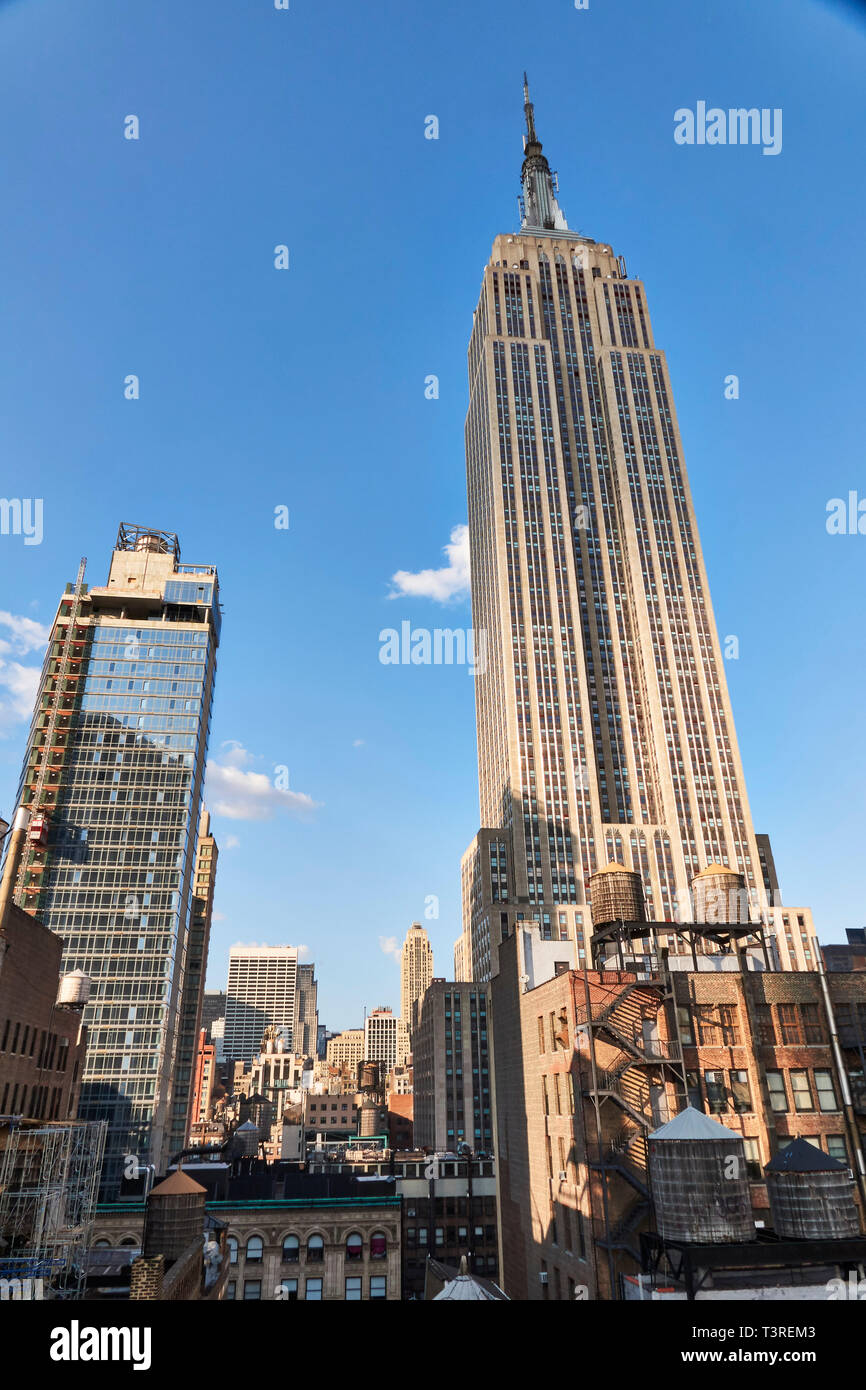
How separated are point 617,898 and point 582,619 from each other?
11080cm

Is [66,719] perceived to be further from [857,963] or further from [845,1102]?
[857,963]

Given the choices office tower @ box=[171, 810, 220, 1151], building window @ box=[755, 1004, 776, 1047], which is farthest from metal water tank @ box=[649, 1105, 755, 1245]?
office tower @ box=[171, 810, 220, 1151]

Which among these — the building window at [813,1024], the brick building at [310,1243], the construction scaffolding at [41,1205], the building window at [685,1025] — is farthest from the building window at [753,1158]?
the construction scaffolding at [41,1205]

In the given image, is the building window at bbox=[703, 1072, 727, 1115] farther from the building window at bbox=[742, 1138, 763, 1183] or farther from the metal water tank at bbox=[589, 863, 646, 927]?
the metal water tank at bbox=[589, 863, 646, 927]

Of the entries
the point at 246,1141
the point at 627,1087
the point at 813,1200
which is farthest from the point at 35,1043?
the point at 246,1141

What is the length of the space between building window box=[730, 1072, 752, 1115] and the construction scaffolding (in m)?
32.9

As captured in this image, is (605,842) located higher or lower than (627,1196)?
higher

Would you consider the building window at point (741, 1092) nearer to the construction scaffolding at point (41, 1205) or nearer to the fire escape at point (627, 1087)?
the fire escape at point (627, 1087)

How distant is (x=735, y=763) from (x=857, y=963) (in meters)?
37.5

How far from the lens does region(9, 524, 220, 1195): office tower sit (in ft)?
351

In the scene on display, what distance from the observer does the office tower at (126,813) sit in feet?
351
